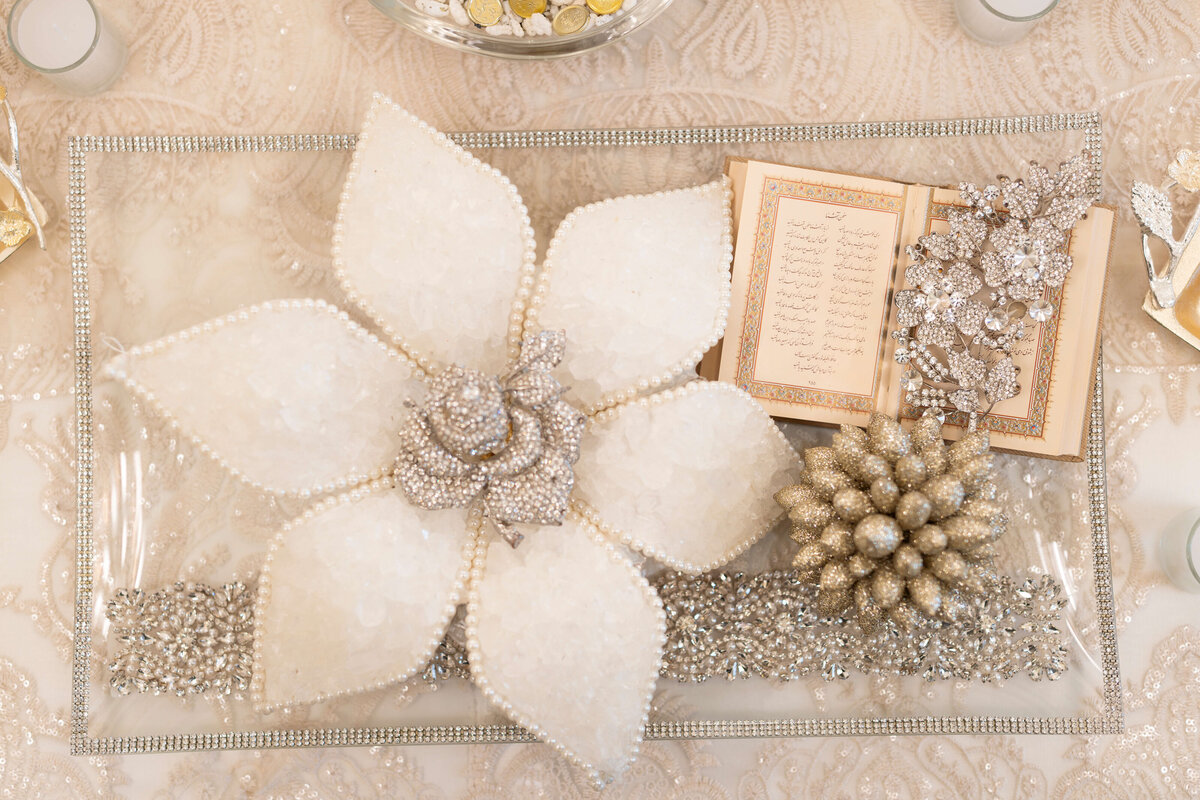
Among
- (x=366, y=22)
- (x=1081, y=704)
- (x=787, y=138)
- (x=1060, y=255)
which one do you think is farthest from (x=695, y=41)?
(x=1081, y=704)

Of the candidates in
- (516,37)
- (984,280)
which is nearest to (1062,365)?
(984,280)

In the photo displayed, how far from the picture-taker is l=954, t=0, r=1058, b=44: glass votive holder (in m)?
1.10

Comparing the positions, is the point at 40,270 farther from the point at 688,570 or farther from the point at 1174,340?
the point at 1174,340

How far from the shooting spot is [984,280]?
1.06 m

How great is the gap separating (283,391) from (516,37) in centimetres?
61

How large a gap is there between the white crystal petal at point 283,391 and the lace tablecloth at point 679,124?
38 centimetres

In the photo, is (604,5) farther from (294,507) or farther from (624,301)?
(294,507)

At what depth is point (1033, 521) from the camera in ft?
3.66

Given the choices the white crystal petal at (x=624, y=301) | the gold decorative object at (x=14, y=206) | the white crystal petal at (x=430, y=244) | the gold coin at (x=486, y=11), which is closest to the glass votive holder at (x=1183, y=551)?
the white crystal petal at (x=624, y=301)

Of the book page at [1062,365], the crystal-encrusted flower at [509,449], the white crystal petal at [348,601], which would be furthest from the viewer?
the book page at [1062,365]

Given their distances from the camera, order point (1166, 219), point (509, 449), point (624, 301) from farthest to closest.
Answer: point (1166, 219)
point (624, 301)
point (509, 449)

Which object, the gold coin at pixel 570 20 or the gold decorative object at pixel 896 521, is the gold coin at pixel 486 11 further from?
the gold decorative object at pixel 896 521

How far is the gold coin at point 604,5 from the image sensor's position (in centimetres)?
111

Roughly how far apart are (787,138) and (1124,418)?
646 mm
